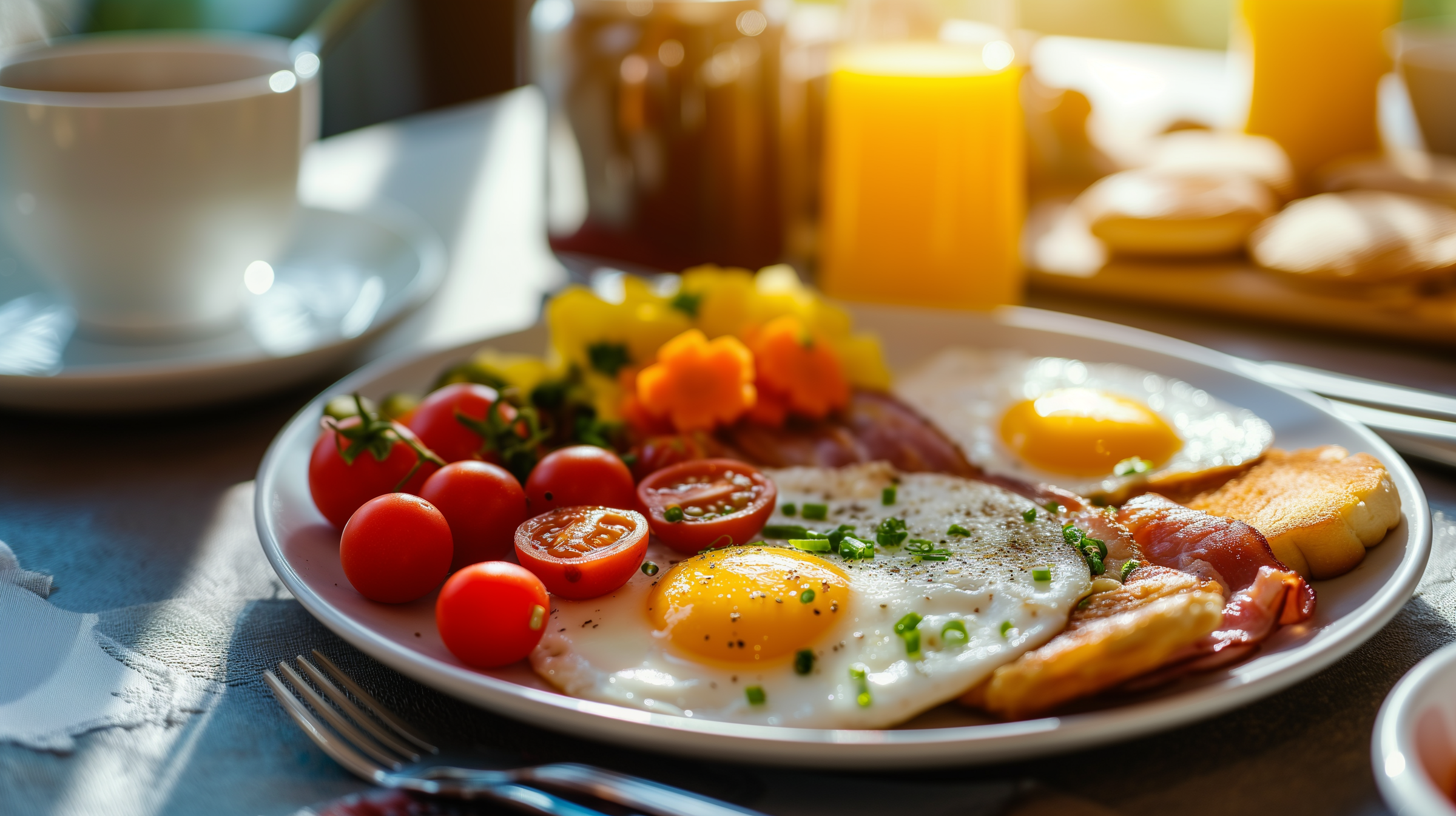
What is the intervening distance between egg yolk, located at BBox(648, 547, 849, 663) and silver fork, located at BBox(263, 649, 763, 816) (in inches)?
7.0

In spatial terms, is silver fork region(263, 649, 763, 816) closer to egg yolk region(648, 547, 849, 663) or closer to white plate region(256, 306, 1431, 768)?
white plate region(256, 306, 1431, 768)

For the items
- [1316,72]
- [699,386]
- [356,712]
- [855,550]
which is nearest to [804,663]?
[855,550]

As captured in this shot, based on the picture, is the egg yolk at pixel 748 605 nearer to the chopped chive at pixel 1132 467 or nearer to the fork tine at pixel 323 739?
the fork tine at pixel 323 739

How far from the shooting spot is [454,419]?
1.56 m

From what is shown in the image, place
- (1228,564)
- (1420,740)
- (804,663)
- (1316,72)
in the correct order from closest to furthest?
(1420,740), (804,663), (1228,564), (1316,72)

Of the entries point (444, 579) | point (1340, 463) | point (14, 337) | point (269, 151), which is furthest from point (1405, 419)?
point (14, 337)

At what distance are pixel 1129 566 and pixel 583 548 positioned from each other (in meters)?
0.63

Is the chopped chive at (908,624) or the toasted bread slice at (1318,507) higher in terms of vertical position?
the toasted bread slice at (1318,507)

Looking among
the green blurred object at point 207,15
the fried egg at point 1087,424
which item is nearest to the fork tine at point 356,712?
the fried egg at point 1087,424

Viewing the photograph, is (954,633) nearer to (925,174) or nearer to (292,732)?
(292,732)

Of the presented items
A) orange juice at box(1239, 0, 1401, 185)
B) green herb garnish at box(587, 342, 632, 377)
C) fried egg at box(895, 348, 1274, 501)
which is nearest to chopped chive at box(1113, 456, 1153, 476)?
fried egg at box(895, 348, 1274, 501)

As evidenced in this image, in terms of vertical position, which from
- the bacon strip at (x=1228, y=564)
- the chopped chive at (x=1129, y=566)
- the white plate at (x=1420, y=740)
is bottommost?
the chopped chive at (x=1129, y=566)

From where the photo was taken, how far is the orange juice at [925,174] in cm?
214

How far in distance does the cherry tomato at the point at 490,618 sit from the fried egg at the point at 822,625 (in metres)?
0.04
